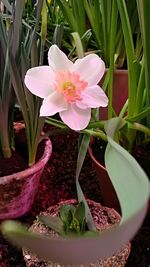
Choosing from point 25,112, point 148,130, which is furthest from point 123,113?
point 25,112

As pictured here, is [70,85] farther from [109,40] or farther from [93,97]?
[109,40]

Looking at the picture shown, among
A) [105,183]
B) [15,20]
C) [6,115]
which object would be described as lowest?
[105,183]

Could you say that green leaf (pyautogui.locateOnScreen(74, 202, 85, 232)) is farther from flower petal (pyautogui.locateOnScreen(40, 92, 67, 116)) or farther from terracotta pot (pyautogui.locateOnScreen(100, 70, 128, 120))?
terracotta pot (pyautogui.locateOnScreen(100, 70, 128, 120))

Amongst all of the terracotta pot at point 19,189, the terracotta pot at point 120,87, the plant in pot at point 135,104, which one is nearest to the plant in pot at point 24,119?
the terracotta pot at point 19,189

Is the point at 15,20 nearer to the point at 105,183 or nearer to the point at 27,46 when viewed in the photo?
the point at 27,46

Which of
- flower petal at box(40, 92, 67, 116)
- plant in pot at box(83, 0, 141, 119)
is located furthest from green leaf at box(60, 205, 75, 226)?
plant in pot at box(83, 0, 141, 119)

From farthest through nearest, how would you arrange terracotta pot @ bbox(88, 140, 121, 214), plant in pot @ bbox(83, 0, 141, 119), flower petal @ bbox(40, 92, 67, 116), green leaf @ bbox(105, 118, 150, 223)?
plant in pot @ bbox(83, 0, 141, 119) → terracotta pot @ bbox(88, 140, 121, 214) → flower petal @ bbox(40, 92, 67, 116) → green leaf @ bbox(105, 118, 150, 223)
